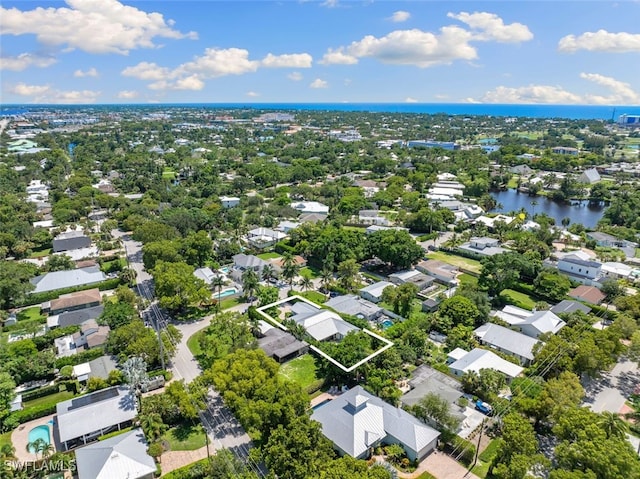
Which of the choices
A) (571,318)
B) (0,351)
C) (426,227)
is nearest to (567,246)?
(426,227)

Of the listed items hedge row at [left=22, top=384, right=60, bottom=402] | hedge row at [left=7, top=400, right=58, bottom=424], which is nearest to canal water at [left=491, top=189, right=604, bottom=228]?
hedge row at [left=22, top=384, right=60, bottom=402]

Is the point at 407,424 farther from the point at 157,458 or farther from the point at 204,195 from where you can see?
the point at 204,195

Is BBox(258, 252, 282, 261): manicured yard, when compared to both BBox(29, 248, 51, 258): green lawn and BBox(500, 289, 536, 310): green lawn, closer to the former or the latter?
BBox(500, 289, 536, 310): green lawn

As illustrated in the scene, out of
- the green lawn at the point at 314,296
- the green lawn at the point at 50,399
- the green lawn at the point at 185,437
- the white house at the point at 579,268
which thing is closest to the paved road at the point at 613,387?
the white house at the point at 579,268

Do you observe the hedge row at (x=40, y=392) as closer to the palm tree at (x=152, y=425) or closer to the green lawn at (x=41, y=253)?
the palm tree at (x=152, y=425)

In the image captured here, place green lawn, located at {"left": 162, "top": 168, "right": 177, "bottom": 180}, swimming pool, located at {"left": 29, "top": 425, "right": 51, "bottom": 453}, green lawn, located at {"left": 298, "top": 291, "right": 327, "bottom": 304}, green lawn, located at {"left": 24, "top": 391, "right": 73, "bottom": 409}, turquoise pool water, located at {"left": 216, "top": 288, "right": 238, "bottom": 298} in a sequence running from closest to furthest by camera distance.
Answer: swimming pool, located at {"left": 29, "top": 425, "right": 51, "bottom": 453} → green lawn, located at {"left": 24, "top": 391, "right": 73, "bottom": 409} → green lawn, located at {"left": 298, "top": 291, "right": 327, "bottom": 304} → turquoise pool water, located at {"left": 216, "top": 288, "right": 238, "bottom": 298} → green lawn, located at {"left": 162, "top": 168, "right": 177, "bottom": 180}
